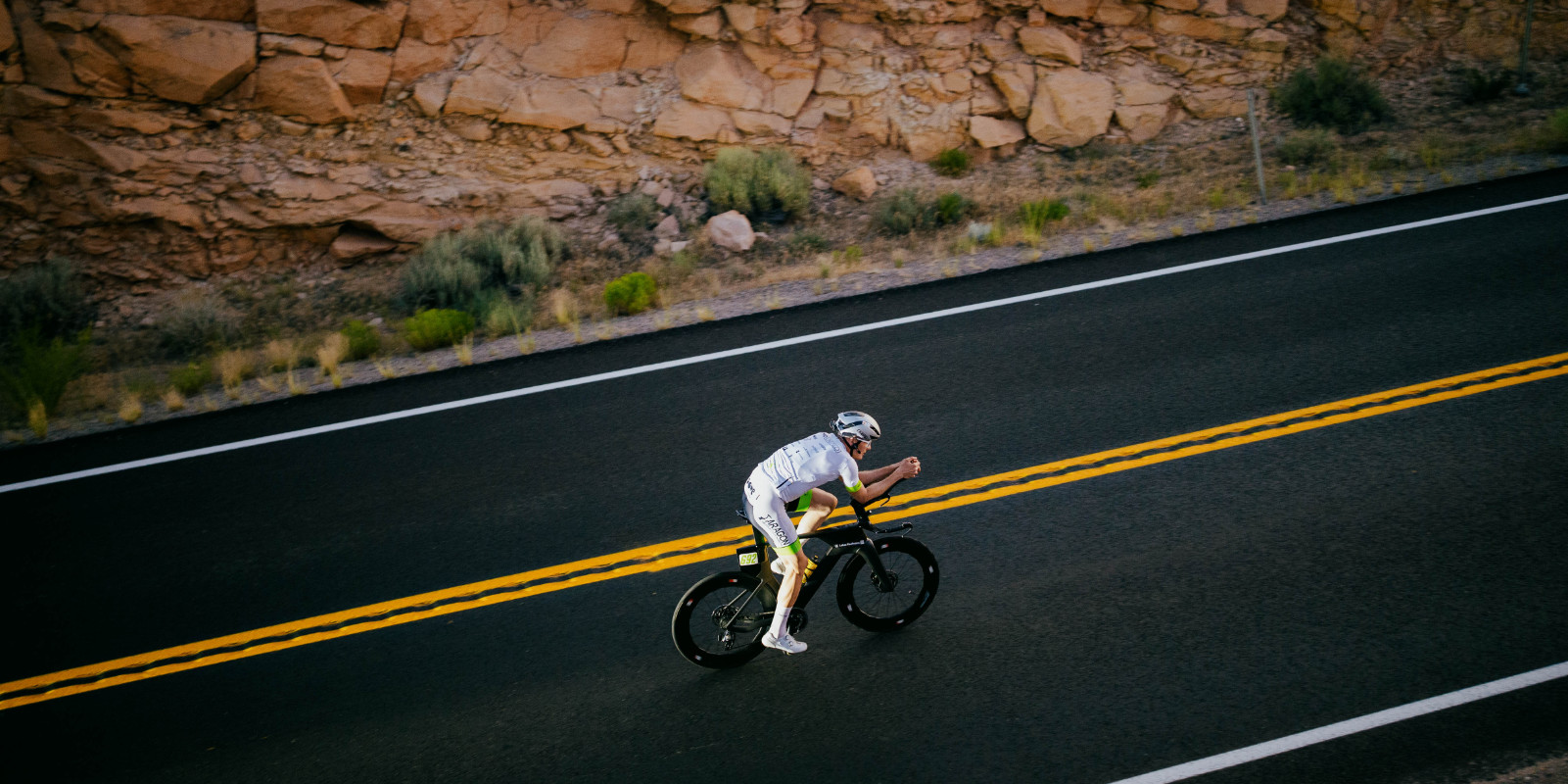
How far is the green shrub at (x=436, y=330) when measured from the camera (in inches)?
464

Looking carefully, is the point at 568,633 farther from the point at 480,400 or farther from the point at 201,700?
the point at 480,400

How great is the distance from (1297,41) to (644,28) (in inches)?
497

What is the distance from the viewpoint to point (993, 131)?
17797 millimetres

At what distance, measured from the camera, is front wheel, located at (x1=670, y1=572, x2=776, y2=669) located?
5738mm

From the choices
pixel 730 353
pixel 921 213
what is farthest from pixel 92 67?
pixel 921 213

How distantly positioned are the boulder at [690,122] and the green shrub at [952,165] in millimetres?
3848

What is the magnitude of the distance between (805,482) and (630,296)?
7.57m

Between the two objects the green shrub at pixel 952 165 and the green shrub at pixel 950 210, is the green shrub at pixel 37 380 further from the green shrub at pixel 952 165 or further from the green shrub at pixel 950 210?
the green shrub at pixel 952 165

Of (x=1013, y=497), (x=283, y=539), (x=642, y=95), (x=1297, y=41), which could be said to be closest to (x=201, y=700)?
(x=283, y=539)

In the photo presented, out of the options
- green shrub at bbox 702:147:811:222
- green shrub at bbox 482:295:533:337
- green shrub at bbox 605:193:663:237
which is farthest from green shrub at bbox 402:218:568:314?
green shrub at bbox 702:147:811:222

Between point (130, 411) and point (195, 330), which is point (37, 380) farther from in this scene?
point (195, 330)

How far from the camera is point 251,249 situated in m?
16.0

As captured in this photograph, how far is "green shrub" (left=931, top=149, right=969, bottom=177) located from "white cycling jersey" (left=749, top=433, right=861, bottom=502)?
12.9 m

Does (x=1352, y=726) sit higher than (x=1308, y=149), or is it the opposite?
(x=1308, y=149)
